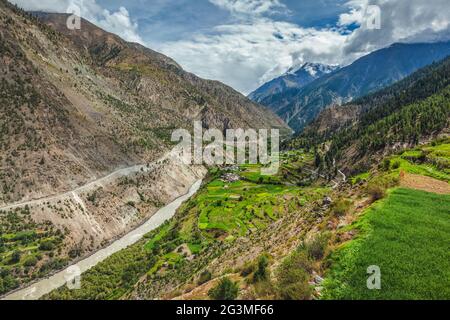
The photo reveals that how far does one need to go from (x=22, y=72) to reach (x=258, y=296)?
136m

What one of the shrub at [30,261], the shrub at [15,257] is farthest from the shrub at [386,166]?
the shrub at [15,257]

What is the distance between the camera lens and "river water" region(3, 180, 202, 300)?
65.9 metres

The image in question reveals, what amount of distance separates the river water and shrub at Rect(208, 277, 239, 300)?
5481 cm

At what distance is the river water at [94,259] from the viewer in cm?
6588

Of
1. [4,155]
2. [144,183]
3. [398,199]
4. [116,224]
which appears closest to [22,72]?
[4,155]

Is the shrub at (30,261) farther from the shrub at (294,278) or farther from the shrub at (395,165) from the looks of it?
the shrub at (395,165)

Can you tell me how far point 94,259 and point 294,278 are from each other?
234 ft

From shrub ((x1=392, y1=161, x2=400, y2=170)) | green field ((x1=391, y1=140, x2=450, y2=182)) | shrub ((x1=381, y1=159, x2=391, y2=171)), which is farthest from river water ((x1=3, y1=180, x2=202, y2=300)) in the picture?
green field ((x1=391, y1=140, x2=450, y2=182))

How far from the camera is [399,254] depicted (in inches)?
822

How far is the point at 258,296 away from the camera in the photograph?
2056 cm

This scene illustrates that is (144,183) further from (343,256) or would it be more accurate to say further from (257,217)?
(343,256)

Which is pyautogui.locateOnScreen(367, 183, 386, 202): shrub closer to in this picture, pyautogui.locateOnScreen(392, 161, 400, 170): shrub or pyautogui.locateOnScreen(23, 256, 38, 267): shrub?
pyautogui.locateOnScreen(392, 161, 400, 170): shrub

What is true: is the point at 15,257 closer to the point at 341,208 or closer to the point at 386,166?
the point at 341,208

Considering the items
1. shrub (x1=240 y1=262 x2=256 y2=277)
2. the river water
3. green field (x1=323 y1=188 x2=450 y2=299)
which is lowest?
the river water
